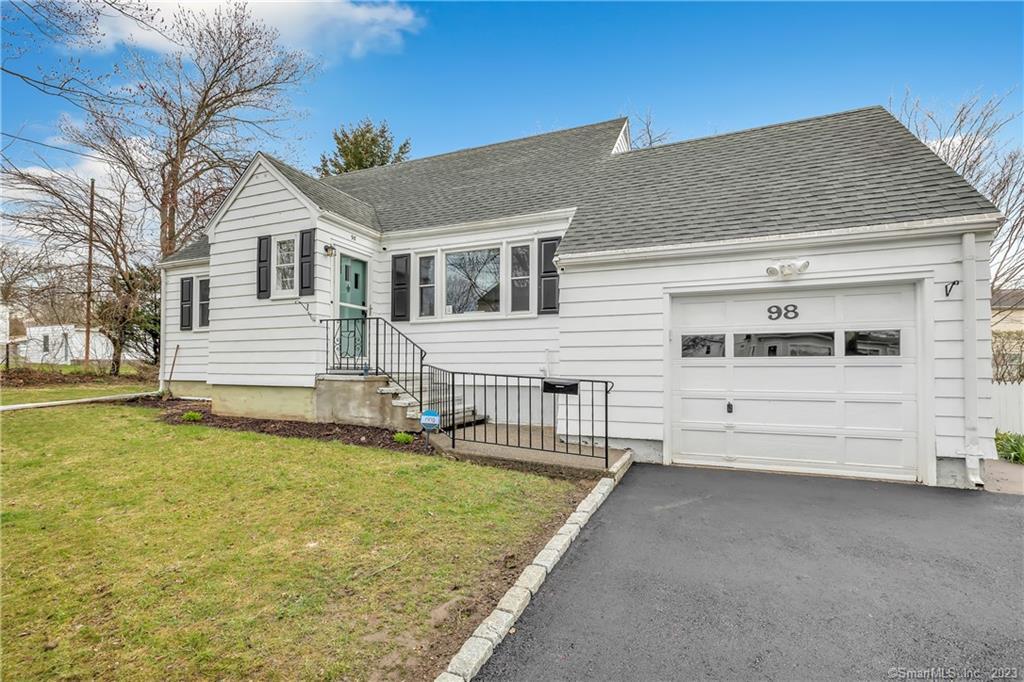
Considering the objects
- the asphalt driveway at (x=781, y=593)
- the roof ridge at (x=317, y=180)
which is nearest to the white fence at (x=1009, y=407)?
the asphalt driveway at (x=781, y=593)

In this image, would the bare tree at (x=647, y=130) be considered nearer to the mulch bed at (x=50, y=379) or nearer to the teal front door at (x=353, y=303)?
the teal front door at (x=353, y=303)

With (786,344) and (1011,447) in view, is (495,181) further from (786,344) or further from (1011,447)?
(1011,447)

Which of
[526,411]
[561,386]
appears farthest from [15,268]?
[561,386]

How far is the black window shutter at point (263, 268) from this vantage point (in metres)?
8.55

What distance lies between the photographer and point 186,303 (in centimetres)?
1198

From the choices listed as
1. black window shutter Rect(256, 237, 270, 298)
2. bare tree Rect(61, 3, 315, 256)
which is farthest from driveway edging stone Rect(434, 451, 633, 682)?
bare tree Rect(61, 3, 315, 256)

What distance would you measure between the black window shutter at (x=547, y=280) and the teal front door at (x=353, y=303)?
144 inches

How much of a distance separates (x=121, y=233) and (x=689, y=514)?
70.3ft

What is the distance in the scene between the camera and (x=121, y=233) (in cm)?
1656

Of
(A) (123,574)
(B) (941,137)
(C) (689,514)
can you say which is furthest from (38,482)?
(B) (941,137)

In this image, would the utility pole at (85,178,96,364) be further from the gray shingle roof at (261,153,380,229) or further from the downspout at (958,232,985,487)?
the downspout at (958,232,985,487)

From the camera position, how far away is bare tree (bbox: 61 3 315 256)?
16.4m

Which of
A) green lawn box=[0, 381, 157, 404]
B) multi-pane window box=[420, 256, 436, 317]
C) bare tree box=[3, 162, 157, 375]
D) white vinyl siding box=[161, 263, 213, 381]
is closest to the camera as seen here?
multi-pane window box=[420, 256, 436, 317]

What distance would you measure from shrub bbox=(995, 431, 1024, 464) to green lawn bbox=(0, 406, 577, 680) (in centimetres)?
711
